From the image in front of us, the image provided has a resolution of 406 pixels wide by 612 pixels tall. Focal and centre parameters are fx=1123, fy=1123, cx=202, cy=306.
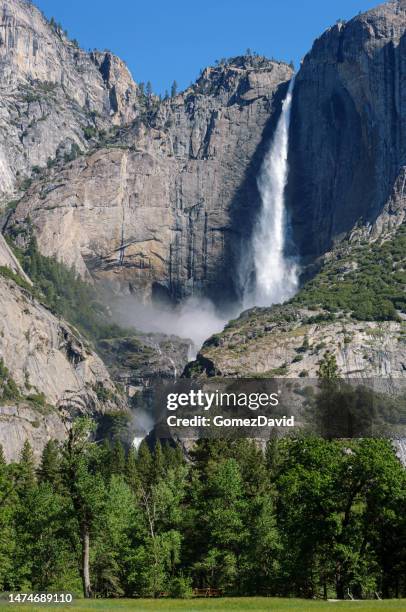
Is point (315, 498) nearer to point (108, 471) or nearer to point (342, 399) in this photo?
point (342, 399)

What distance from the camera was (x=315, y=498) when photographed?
2313 inches

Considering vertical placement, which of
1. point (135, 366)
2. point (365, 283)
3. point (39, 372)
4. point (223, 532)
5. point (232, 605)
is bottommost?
point (232, 605)

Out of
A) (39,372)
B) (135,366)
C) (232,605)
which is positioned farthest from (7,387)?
(232,605)

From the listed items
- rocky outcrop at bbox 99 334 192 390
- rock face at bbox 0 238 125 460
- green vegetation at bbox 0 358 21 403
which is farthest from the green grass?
rocky outcrop at bbox 99 334 192 390

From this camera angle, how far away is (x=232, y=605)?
55.8 m

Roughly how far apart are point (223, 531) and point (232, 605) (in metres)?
16.6

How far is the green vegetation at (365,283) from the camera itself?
15812 cm

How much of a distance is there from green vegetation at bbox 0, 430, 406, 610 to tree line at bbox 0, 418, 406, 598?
80mm

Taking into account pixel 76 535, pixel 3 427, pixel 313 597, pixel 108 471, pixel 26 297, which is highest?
pixel 26 297

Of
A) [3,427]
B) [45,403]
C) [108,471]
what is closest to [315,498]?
[108,471]

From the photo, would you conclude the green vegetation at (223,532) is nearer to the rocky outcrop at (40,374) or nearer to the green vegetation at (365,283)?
the rocky outcrop at (40,374)

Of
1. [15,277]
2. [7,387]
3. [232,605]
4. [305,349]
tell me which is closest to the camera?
[232,605]

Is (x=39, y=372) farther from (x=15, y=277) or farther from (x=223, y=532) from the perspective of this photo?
(x=223, y=532)

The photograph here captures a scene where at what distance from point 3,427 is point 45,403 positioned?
1424 cm
